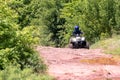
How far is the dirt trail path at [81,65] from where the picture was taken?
40.0ft

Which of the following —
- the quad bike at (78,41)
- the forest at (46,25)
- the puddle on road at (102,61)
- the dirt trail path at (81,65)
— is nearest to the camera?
the forest at (46,25)

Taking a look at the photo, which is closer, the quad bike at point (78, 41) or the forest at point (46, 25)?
the forest at point (46, 25)

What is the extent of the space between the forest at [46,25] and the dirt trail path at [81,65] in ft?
3.28

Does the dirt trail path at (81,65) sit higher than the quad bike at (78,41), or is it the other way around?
the dirt trail path at (81,65)

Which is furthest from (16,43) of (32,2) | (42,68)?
(32,2)

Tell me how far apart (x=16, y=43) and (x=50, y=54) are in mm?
6146

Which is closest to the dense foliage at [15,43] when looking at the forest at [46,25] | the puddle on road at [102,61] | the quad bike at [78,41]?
the forest at [46,25]

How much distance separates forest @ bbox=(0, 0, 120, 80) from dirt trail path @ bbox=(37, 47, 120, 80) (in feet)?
3.28

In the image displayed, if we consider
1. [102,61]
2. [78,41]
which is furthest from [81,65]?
[78,41]

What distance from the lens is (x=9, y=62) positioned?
1015 centimetres

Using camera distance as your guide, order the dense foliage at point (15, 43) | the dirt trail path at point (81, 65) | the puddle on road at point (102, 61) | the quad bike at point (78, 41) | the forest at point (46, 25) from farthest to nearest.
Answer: the quad bike at point (78, 41) < the puddle on road at point (102, 61) < the dirt trail path at point (81, 65) < the forest at point (46, 25) < the dense foliage at point (15, 43)

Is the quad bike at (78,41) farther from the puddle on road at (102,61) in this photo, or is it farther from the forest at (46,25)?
the puddle on road at (102,61)

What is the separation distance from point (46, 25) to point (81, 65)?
2584 centimetres

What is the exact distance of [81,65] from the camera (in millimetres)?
14469
